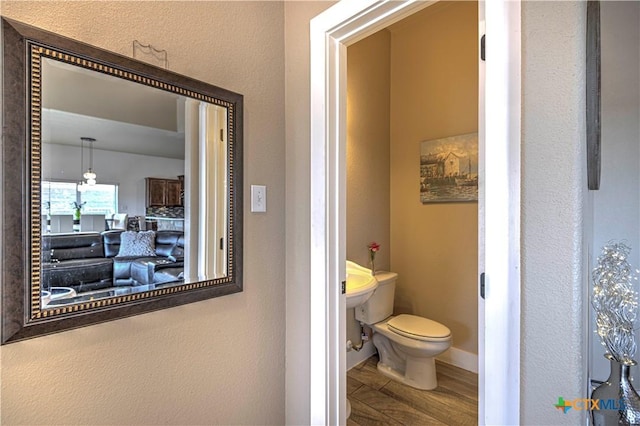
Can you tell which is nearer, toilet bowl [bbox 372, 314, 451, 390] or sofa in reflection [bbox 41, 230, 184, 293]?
sofa in reflection [bbox 41, 230, 184, 293]

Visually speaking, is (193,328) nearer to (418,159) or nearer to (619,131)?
(619,131)

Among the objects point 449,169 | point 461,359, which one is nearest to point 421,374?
point 461,359

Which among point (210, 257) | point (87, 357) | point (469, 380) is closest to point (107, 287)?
point (87, 357)

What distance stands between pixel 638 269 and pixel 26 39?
1611 mm

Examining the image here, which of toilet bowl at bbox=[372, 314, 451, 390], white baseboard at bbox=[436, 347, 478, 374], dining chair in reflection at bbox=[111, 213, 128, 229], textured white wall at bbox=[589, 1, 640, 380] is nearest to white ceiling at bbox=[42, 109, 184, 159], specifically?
dining chair in reflection at bbox=[111, 213, 128, 229]

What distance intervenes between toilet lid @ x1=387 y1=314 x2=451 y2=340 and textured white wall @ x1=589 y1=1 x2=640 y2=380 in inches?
58.7

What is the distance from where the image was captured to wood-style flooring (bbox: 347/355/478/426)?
72.5 inches

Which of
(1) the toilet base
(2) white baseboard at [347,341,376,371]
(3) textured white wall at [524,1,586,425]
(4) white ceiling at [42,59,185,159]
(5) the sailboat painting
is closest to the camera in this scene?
(3) textured white wall at [524,1,586,425]

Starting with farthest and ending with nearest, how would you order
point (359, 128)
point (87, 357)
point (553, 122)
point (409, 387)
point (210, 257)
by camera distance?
1. point (359, 128)
2. point (409, 387)
3. point (210, 257)
4. point (87, 357)
5. point (553, 122)

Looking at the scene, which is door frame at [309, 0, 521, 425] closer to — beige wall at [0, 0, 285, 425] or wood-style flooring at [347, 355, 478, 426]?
beige wall at [0, 0, 285, 425]

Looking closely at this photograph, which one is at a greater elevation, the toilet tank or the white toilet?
the toilet tank

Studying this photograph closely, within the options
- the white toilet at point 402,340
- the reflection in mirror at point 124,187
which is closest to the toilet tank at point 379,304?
the white toilet at point 402,340

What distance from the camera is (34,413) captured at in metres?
0.78

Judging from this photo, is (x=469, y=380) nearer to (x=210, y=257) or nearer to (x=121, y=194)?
(x=210, y=257)
